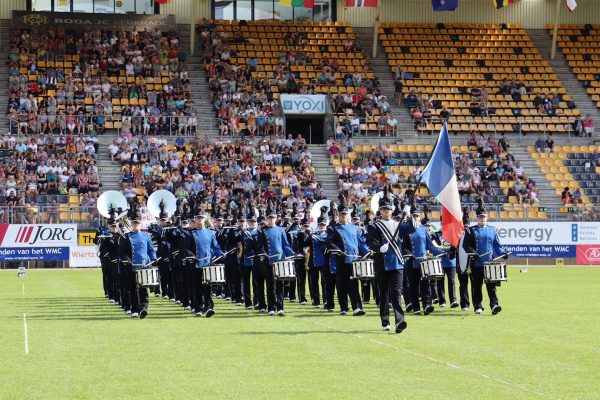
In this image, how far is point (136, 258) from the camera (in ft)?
77.5

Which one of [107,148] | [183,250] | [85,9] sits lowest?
[183,250]

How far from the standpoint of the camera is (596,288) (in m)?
32.1

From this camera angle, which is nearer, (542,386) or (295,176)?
(542,386)

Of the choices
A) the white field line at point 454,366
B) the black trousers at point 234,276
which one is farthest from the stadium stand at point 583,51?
the white field line at point 454,366

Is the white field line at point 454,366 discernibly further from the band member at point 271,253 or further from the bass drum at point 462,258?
the bass drum at point 462,258

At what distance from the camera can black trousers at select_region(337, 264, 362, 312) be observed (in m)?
23.4

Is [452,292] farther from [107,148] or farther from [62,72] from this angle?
[62,72]

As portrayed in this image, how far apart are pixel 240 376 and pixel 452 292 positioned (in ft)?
38.9

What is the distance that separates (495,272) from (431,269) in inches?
48.2

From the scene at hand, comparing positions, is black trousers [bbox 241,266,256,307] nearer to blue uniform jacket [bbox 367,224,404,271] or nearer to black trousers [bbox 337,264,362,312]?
black trousers [bbox 337,264,362,312]

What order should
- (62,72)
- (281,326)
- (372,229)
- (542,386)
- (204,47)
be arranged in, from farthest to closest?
1. (204,47)
2. (62,72)
3. (281,326)
4. (372,229)
5. (542,386)

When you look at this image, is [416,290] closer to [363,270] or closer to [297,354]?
[363,270]

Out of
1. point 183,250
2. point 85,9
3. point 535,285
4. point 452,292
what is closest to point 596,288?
point 535,285

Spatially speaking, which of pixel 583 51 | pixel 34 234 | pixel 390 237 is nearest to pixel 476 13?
pixel 583 51
